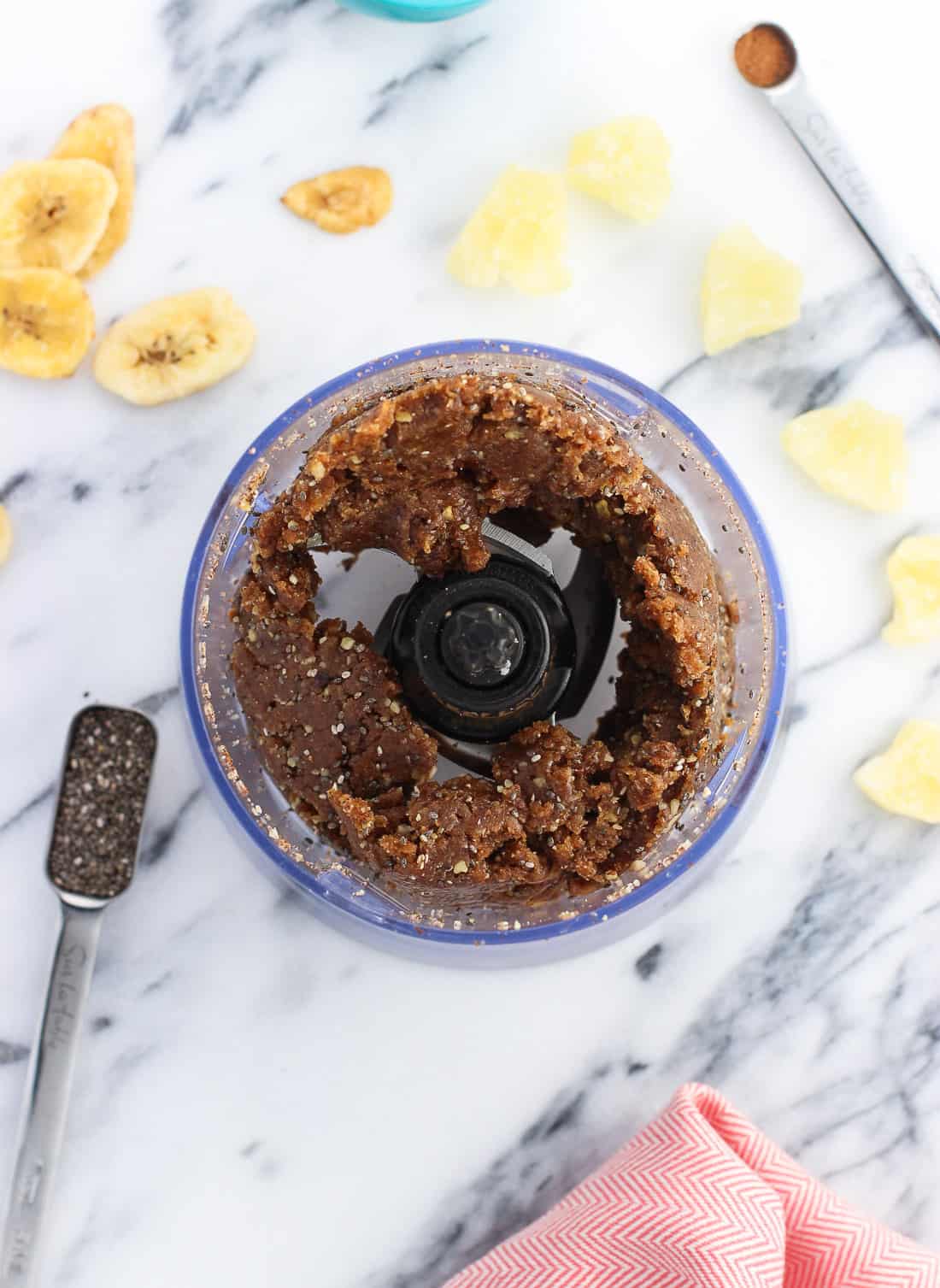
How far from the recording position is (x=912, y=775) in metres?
1.72

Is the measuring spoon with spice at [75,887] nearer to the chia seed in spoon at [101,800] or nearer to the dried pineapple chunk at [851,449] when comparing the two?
the chia seed in spoon at [101,800]

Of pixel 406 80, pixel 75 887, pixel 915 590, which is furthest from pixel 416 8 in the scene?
pixel 75 887

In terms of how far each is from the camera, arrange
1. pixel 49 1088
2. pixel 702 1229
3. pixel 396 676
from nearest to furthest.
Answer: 1. pixel 396 676
2. pixel 702 1229
3. pixel 49 1088

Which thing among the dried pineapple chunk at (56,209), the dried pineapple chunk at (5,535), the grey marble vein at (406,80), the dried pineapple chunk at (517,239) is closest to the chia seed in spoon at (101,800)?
the dried pineapple chunk at (5,535)

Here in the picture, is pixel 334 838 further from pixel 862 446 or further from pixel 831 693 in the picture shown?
pixel 862 446

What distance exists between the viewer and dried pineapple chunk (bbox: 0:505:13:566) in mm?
1657

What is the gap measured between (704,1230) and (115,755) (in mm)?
982

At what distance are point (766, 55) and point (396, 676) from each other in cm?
104

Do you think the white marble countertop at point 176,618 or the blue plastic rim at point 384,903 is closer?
the blue plastic rim at point 384,903

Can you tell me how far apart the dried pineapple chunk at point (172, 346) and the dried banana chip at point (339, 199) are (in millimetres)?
170

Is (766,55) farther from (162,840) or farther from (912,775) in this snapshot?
(162,840)

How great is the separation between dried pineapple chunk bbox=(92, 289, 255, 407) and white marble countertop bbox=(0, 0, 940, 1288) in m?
0.04

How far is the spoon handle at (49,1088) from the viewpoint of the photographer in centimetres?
165

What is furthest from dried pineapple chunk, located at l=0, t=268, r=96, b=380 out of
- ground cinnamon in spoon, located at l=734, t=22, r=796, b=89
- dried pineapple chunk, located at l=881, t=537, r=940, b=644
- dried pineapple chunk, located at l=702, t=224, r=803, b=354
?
dried pineapple chunk, located at l=881, t=537, r=940, b=644
